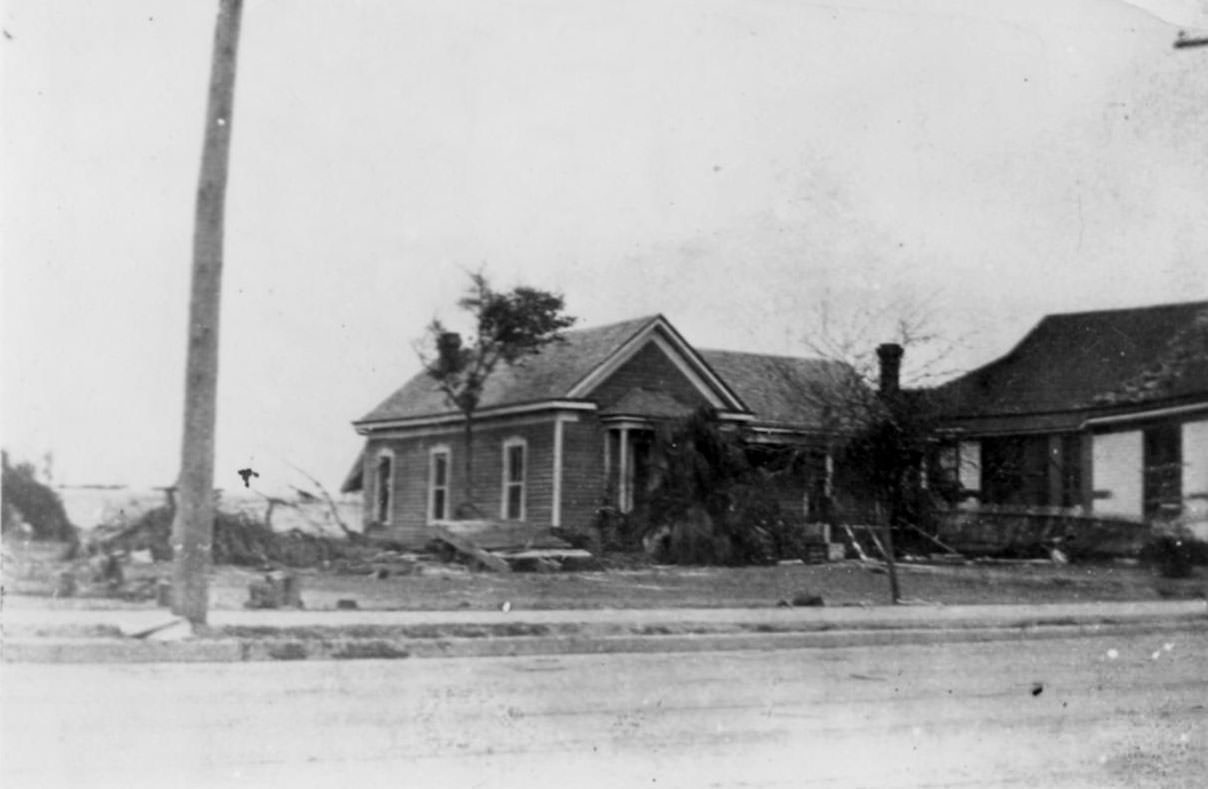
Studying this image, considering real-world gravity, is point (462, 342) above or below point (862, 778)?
above

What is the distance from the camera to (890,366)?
13719 mm

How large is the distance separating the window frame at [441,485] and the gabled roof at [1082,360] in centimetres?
514

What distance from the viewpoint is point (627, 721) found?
8.57 metres

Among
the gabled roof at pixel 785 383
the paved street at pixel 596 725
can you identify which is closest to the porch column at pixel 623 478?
the gabled roof at pixel 785 383

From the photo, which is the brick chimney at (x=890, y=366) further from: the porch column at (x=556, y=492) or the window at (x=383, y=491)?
the window at (x=383, y=491)

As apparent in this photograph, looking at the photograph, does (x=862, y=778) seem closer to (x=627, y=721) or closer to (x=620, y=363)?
(x=627, y=721)

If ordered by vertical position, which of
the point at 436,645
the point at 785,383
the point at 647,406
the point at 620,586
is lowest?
the point at 436,645

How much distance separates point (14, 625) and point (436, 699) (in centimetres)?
348

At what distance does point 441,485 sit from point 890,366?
4.61 metres

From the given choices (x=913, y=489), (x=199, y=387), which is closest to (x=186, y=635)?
(x=199, y=387)

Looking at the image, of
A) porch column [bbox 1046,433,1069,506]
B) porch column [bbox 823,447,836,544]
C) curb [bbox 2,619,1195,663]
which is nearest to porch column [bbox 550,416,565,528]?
curb [bbox 2,619,1195,663]

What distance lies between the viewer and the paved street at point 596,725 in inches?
282

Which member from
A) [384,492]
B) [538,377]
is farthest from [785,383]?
[384,492]

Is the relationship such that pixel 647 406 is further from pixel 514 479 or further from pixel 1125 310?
pixel 1125 310
